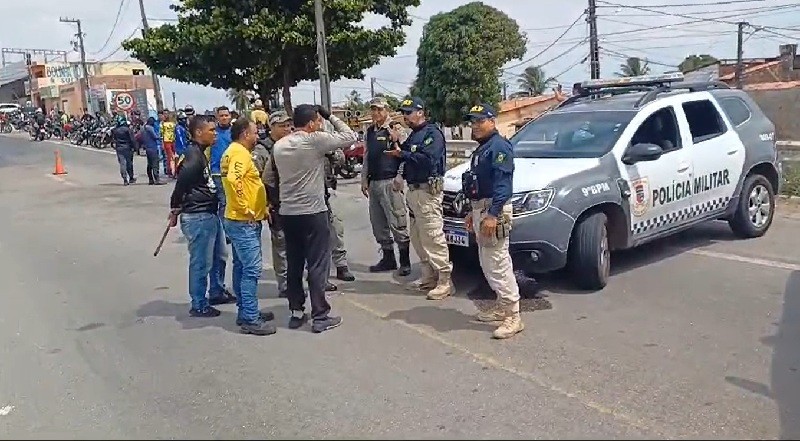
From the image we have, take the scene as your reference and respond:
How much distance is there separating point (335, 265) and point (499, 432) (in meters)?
4.16

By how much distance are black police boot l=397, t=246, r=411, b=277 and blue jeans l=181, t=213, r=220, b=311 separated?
1.94 meters

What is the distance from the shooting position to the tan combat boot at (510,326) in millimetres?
5723

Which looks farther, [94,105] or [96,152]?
[94,105]

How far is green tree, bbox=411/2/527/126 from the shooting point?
133 ft

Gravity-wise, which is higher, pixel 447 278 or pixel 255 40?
pixel 255 40

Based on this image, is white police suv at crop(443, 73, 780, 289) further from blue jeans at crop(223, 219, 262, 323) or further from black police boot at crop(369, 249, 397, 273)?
blue jeans at crop(223, 219, 262, 323)

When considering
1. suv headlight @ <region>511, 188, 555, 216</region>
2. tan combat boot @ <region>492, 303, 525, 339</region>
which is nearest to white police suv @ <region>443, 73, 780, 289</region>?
suv headlight @ <region>511, 188, 555, 216</region>

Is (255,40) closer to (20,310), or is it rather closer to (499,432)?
(20,310)

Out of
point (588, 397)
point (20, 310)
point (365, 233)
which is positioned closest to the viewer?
point (588, 397)

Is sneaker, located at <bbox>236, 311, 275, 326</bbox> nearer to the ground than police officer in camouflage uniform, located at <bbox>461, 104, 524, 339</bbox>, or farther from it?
nearer to the ground

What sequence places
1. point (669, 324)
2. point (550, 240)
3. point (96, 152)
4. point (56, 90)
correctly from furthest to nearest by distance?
point (56, 90)
point (96, 152)
point (550, 240)
point (669, 324)

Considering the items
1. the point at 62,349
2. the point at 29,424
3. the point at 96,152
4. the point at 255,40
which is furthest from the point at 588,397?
the point at 96,152

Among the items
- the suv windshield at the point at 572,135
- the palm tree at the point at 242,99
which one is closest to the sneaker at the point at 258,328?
the suv windshield at the point at 572,135

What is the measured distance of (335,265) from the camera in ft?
26.2
